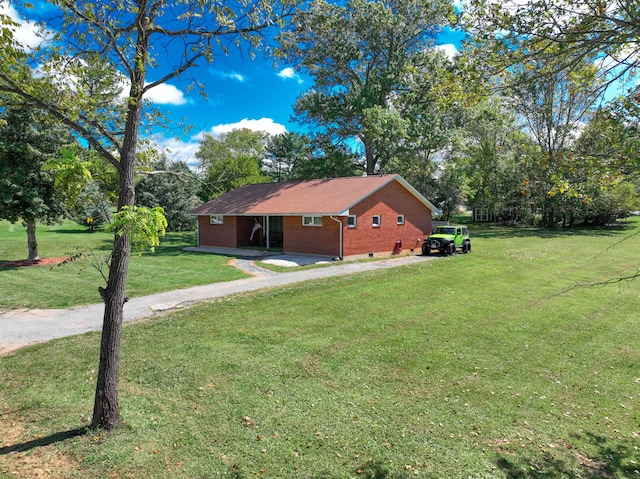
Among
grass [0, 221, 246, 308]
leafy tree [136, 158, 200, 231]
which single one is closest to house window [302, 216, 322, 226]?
grass [0, 221, 246, 308]

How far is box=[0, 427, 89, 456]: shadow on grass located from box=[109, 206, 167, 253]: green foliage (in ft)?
7.94

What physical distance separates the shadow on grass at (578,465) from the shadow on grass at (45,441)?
489cm

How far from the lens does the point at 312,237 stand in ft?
68.9

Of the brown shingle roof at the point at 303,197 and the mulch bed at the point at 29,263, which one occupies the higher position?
the brown shingle roof at the point at 303,197

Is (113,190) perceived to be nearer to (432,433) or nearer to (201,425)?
(201,425)

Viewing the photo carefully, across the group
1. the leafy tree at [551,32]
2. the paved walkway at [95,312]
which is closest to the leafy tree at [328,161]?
the paved walkway at [95,312]

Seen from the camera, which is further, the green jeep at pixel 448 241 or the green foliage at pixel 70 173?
the green jeep at pixel 448 241

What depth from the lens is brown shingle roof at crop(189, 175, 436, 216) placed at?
20594 millimetres

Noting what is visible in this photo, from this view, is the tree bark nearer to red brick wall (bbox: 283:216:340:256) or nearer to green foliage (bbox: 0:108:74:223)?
green foliage (bbox: 0:108:74:223)

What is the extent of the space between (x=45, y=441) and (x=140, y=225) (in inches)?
112

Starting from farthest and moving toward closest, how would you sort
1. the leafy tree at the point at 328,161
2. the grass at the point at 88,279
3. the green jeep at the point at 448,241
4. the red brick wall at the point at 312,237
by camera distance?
the leafy tree at the point at 328,161, the green jeep at the point at 448,241, the red brick wall at the point at 312,237, the grass at the point at 88,279

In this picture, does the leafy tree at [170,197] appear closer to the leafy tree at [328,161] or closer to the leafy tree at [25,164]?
the leafy tree at [328,161]

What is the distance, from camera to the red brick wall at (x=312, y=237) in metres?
20.1

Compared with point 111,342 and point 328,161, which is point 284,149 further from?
point 111,342
